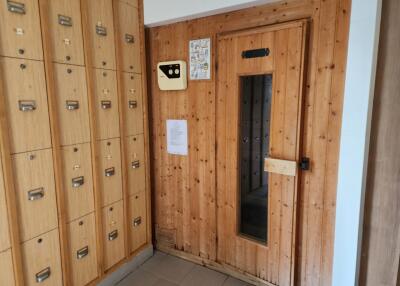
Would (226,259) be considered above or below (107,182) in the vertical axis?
below

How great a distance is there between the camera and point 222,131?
88.6 inches

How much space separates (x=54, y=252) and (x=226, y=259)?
4.79ft

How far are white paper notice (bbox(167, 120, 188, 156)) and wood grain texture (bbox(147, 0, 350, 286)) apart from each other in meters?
0.06

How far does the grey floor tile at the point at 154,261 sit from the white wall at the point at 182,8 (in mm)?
2384

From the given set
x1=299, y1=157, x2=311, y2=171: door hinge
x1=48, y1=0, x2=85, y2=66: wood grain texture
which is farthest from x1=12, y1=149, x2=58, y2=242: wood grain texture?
x1=299, y1=157, x2=311, y2=171: door hinge

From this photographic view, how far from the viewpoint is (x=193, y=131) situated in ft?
7.96

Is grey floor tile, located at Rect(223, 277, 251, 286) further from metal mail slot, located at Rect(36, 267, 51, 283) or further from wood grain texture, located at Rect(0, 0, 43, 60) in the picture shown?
wood grain texture, located at Rect(0, 0, 43, 60)

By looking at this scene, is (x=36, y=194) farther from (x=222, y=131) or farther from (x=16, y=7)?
(x=222, y=131)

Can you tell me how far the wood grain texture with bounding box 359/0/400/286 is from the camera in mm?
1439

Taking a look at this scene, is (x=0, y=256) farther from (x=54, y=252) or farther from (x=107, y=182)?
(x=107, y=182)

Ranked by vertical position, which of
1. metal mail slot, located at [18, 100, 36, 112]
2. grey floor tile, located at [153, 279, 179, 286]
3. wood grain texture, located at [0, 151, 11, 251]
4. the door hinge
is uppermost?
metal mail slot, located at [18, 100, 36, 112]

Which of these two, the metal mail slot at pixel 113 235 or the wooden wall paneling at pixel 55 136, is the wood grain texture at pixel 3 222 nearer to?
the wooden wall paneling at pixel 55 136

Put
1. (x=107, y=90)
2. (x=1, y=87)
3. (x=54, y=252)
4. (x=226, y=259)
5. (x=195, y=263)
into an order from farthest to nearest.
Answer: (x=195, y=263)
(x=226, y=259)
(x=107, y=90)
(x=54, y=252)
(x=1, y=87)

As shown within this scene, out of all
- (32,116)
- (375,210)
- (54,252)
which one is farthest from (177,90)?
(375,210)
